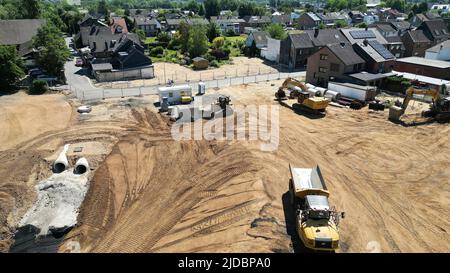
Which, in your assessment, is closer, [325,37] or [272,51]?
[325,37]

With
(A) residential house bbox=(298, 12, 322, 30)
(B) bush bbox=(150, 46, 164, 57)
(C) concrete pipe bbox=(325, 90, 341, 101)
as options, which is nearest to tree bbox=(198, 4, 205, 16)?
(A) residential house bbox=(298, 12, 322, 30)

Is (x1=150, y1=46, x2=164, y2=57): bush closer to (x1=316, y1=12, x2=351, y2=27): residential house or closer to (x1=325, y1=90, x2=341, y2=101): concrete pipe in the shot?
(x1=325, y1=90, x2=341, y2=101): concrete pipe

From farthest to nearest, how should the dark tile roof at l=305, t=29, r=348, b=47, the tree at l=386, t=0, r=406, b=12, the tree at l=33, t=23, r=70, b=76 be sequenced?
the tree at l=386, t=0, r=406, b=12, the dark tile roof at l=305, t=29, r=348, b=47, the tree at l=33, t=23, r=70, b=76

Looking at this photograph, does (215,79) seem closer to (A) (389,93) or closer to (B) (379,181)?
(A) (389,93)

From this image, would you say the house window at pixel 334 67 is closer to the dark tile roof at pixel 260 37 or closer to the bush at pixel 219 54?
the bush at pixel 219 54

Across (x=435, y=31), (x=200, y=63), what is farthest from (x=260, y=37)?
(x=435, y=31)

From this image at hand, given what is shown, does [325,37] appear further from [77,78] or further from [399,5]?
[399,5]
